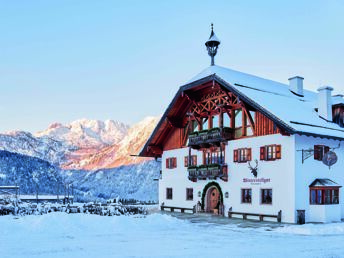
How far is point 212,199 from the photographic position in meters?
35.5

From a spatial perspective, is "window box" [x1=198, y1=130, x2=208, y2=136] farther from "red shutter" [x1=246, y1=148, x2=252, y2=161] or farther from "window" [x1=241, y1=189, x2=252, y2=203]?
"window" [x1=241, y1=189, x2=252, y2=203]

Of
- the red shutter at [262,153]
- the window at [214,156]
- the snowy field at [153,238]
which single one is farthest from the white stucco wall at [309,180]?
the window at [214,156]

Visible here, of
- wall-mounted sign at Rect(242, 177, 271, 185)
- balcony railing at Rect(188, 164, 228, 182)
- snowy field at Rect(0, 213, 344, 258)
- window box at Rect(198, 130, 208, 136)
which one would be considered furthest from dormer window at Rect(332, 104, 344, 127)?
snowy field at Rect(0, 213, 344, 258)

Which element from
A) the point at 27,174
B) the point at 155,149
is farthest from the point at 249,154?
the point at 27,174

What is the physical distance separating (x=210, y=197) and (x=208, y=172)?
9.76ft

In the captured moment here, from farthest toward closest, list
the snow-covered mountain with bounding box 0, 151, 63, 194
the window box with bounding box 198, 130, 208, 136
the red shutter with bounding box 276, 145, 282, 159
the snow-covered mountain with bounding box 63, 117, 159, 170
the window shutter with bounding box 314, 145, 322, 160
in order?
the snow-covered mountain with bounding box 63, 117, 159, 170, the snow-covered mountain with bounding box 0, 151, 63, 194, the window box with bounding box 198, 130, 208, 136, the window shutter with bounding box 314, 145, 322, 160, the red shutter with bounding box 276, 145, 282, 159

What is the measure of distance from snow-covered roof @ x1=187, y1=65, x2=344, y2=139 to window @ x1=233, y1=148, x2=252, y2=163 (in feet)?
12.1

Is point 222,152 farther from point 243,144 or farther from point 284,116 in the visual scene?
point 284,116

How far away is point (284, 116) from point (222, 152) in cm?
662

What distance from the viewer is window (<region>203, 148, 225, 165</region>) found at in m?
32.9

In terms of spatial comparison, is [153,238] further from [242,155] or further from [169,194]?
[169,194]

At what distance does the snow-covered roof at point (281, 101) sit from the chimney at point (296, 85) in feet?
1.40

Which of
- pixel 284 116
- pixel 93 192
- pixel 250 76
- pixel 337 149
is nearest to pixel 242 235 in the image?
pixel 284 116

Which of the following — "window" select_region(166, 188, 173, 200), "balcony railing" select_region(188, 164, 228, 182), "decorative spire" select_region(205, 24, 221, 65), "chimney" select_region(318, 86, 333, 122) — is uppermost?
"decorative spire" select_region(205, 24, 221, 65)
